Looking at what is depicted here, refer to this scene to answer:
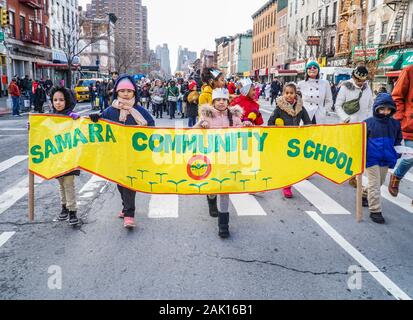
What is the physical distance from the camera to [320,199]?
654cm

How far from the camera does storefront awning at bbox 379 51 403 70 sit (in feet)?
90.4

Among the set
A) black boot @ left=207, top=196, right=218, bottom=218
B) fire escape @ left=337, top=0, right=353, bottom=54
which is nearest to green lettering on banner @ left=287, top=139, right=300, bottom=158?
black boot @ left=207, top=196, right=218, bottom=218

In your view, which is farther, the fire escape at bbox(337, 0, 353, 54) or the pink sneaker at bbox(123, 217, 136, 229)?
the fire escape at bbox(337, 0, 353, 54)

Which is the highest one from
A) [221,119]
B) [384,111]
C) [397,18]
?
[397,18]

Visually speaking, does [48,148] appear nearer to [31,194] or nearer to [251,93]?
[31,194]

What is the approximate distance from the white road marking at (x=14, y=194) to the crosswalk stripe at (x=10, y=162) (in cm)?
142

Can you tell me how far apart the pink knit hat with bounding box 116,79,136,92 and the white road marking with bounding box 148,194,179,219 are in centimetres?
191

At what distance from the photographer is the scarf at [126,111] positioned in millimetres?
4941

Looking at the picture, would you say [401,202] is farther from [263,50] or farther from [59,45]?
[263,50]

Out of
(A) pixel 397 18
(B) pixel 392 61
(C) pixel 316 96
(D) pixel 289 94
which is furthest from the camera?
(A) pixel 397 18

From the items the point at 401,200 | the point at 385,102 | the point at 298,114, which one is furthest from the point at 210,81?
the point at 401,200

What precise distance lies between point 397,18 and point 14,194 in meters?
30.7

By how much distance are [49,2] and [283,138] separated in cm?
5104

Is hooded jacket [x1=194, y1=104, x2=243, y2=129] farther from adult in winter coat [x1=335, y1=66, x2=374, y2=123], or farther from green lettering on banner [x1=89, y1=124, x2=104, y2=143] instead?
adult in winter coat [x1=335, y1=66, x2=374, y2=123]
